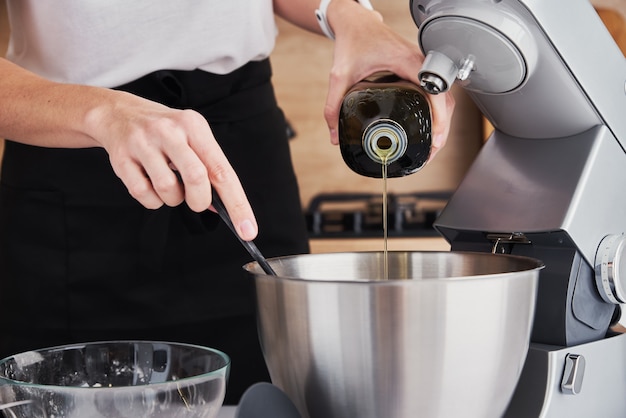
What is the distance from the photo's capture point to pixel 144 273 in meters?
Result: 1.02

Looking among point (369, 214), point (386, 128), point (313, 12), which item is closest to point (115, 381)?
point (386, 128)

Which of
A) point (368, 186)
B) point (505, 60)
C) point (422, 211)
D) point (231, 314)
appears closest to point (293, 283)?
point (505, 60)

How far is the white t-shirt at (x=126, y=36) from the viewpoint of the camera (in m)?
0.93

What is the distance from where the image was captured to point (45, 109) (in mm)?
701

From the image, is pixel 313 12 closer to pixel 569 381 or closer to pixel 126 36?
pixel 126 36

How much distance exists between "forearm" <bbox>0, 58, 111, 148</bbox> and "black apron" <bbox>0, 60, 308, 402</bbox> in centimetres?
20

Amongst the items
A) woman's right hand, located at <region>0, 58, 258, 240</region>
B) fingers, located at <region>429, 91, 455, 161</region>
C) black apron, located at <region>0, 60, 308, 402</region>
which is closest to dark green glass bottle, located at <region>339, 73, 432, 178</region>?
fingers, located at <region>429, 91, 455, 161</region>

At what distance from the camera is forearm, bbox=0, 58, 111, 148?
656 millimetres

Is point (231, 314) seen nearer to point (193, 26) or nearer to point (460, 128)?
point (193, 26)

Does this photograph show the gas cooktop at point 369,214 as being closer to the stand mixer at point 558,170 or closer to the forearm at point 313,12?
the forearm at point 313,12

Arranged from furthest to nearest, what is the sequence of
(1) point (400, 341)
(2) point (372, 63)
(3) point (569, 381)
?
(2) point (372, 63)
(3) point (569, 381)
(1) point (400, 341)

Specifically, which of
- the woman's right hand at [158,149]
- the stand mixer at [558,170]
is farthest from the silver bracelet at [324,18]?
the woman's right hand at [158,149]

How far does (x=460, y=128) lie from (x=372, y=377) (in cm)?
209

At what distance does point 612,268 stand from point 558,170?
0.29ft
